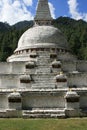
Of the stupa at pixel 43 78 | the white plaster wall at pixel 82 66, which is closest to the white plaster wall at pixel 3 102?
the stupa at pixel 43 78

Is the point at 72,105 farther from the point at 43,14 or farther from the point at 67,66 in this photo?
the point at 43,14

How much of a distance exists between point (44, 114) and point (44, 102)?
2.71 m

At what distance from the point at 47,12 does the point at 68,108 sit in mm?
24052

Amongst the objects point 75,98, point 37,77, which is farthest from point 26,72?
point 75,98

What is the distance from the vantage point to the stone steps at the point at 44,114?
73.5 ft

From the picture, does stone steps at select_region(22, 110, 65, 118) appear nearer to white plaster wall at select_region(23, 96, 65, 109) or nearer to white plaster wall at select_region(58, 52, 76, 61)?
white plaster wall at select_region(23, 96, 65, 109)

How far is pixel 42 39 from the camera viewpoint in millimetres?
40125

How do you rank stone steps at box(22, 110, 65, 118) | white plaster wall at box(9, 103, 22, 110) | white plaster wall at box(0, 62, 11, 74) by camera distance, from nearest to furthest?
stone steps at box(22, 110, 65, 118) < white plaster wall at box(9, 103, 22, 110) < white plaster wall at box(0, 62, 11, 74)

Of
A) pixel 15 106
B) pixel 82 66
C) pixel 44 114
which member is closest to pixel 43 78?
pixel 82 66

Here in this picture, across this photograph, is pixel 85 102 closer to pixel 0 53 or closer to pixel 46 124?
pixel 46 124

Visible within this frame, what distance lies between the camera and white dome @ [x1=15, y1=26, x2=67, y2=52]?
3944cm

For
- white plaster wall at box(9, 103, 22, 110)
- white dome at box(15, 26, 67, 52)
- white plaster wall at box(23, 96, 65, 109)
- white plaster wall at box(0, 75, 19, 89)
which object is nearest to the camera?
white plaster wall at box(9, 103, 22, 110)

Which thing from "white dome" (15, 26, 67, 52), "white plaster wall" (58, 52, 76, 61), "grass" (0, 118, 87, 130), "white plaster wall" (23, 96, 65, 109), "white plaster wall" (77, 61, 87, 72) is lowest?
"grass" (0, 118, 87, 130)

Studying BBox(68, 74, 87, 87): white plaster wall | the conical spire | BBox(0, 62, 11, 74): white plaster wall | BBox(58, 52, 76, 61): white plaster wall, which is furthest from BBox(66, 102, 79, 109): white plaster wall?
the conical spire
